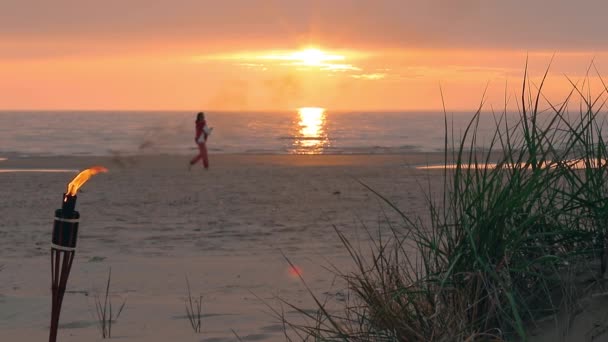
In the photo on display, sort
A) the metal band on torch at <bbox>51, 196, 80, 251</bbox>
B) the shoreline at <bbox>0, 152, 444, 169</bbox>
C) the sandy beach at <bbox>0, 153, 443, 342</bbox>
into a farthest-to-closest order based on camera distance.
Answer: the shoreline at <bbox>0, 152, 444, 169</bbox>
the sandy beach at <bbox>0, 153, 443, 342</bbox>
the metal band on torch at <bbox>51, 196, 80, 251</bbox>

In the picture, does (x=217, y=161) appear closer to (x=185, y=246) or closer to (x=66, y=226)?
(x=185, y=246)

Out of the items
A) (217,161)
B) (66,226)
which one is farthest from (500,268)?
(217,161)

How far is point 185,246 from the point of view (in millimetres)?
10789

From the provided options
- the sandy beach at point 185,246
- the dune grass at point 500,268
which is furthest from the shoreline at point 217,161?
the dune grass at point 500,268

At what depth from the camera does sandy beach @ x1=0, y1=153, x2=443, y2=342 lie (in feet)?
21.1

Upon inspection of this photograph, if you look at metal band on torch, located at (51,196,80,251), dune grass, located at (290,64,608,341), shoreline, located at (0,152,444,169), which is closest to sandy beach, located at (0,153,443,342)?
dune grass, located at (290,64,608,341)

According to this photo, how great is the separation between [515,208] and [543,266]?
36 centimetres

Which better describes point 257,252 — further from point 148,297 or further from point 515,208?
point 515,208

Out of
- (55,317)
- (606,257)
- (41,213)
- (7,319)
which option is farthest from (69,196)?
(41,213)

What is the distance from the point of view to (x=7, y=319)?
655 cm

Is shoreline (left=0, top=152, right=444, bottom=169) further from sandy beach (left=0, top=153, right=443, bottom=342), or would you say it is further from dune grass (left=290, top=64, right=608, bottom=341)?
dune grass (left=290, top=64, right=608, bottom=341)

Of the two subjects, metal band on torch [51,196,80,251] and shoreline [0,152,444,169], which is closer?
metal band on torch [51,196,80,251]

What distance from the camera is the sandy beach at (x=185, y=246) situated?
6430 millimetres

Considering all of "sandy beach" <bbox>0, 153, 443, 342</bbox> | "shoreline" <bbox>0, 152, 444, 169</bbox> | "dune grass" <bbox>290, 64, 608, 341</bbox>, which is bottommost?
"shoreline" <bbox>0, 152, 444, 169</bbox>
